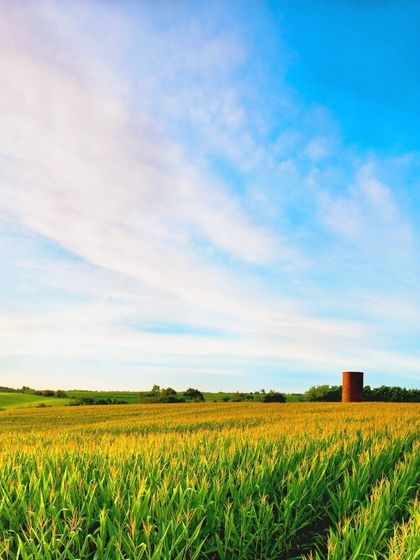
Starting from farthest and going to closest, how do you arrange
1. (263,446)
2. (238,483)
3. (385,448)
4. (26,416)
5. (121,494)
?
(26,416), (385,448), (263,446), (238,483), (121,494)

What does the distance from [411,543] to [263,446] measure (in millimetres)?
3829

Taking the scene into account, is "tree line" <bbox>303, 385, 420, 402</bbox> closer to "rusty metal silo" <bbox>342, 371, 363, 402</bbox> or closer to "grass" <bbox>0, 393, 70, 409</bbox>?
"rusty metal silo" <bbox>342, 371, 363, 402</bbox>

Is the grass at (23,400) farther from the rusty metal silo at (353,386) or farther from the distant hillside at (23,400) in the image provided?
the rusty metal silo at (353,386)

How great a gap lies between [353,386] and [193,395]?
13.6 m

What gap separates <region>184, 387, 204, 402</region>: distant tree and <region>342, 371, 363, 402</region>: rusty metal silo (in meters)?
12.5

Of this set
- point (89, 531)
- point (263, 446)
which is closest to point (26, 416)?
point (263, 446)

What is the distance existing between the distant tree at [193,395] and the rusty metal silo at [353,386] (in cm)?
1249

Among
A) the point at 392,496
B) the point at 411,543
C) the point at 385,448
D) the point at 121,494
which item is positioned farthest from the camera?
the point at 385,448

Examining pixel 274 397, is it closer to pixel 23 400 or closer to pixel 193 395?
pixel 193 395

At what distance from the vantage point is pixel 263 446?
809cm

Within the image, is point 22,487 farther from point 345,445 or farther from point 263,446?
point 345,445

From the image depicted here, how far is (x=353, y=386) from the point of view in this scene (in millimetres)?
35688

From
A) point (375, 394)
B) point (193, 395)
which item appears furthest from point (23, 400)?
point (375, 394)

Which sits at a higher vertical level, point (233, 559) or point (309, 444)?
point (309, 444)
